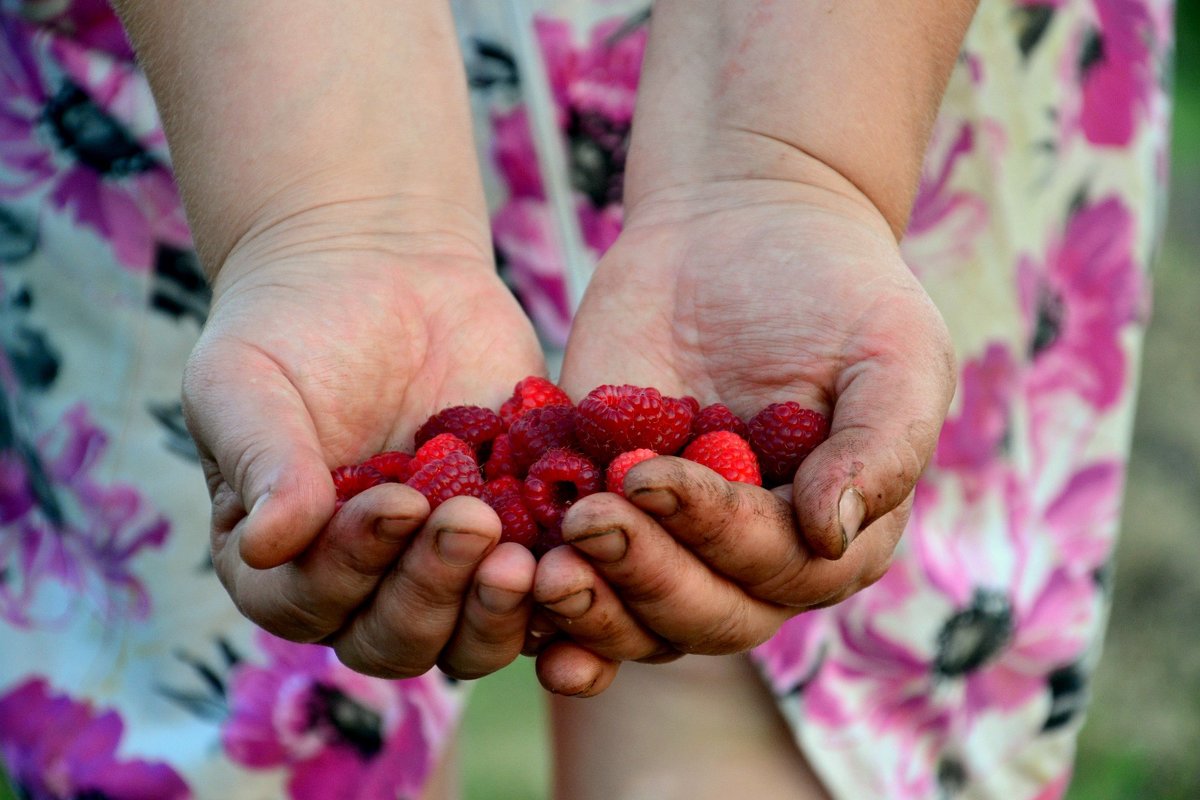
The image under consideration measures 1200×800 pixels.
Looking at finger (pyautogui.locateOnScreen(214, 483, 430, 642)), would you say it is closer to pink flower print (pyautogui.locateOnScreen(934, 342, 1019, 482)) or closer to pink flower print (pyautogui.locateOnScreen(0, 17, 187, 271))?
pink flower print (pyautogui.locateOnScreen(0, 17, 187, 271))

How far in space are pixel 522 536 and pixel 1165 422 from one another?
10.4ft

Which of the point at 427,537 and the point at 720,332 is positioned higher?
the point at 427,537

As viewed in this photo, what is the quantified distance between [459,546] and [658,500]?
18 centimetres

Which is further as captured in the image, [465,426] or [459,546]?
[465,426]

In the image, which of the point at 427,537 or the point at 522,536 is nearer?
the point at 427,537

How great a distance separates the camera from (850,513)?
1.23m

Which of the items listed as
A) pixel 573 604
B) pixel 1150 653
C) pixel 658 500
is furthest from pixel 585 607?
pixel 1150 653

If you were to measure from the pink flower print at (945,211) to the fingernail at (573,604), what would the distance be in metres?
0.88

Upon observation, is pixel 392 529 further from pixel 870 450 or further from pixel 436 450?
pixel 870 450

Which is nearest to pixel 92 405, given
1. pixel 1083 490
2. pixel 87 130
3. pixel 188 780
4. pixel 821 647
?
pixel 87 130

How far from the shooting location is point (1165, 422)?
402 centimetres

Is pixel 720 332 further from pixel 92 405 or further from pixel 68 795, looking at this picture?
pixel 68 795

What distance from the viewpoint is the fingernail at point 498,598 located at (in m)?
1.21

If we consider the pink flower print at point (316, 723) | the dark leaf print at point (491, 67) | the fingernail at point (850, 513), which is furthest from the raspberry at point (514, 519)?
the dark leaf print at point (491, 67)
